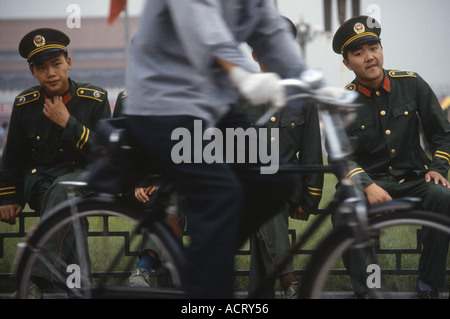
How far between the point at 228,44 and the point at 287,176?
1.67 feet

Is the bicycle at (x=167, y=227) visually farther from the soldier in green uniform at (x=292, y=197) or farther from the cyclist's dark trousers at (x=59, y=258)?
the soldier in green uniform at (x=292, y=197)

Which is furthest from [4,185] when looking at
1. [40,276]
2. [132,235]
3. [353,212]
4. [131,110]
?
[353,212]

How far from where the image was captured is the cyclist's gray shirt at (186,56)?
1.73 m

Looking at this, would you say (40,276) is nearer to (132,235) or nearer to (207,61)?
(132,235)

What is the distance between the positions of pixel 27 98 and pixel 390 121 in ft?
7.17

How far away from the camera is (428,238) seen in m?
1.96

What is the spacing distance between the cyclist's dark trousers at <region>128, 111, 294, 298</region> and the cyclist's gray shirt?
0.06 meters

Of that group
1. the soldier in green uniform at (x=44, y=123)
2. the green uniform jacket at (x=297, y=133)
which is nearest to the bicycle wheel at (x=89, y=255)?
the soldier in green uniform at (x=44, y=123)

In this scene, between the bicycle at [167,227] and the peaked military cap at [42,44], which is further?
the peaked military cap at [42,44]

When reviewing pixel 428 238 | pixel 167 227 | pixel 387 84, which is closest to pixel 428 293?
pixel 428 238

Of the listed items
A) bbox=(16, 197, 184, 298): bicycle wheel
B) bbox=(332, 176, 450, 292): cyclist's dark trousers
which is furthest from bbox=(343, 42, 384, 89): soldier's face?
bbox=(16, 197, 184, 298): bicycle wheel

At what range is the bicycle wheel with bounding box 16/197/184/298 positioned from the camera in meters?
2.00

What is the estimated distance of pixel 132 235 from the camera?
6.92 feet

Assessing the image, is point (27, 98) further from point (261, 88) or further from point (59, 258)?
point (261, 88)
